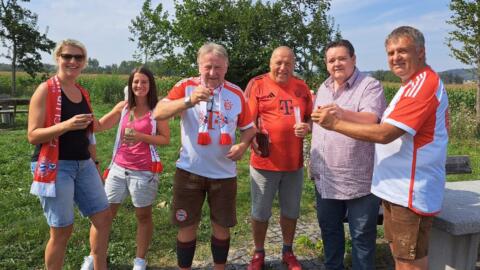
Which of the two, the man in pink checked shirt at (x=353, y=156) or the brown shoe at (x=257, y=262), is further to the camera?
the brown shoe at (x=257, y=262)

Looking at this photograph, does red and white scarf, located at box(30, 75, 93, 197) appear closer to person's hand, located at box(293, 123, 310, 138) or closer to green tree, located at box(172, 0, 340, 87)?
person's hand, located at box(293, 123, 310, 138)

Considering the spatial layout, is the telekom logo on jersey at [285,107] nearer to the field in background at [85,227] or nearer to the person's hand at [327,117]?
the person's hand at [327,117]

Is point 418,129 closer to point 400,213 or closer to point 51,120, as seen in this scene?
point 400,213

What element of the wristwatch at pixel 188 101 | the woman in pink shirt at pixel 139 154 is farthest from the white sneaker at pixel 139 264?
the wristwatch at pixel 188 101

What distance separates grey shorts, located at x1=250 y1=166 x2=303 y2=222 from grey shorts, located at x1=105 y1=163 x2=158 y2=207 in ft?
3.00

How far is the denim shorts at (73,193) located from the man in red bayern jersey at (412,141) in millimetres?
1806

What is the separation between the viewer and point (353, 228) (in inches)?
117

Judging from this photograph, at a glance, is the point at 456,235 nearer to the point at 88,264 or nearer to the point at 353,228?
the point at 353,228

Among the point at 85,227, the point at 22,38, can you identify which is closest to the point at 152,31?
the point at 22,38

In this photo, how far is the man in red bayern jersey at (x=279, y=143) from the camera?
11.2ft

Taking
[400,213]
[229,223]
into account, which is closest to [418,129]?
[400,213]

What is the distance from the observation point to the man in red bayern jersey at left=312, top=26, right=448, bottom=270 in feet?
7.34

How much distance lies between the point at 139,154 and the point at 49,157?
0.80m

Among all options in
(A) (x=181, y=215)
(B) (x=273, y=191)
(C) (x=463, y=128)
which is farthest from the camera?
(C) (x=463, y=128)
